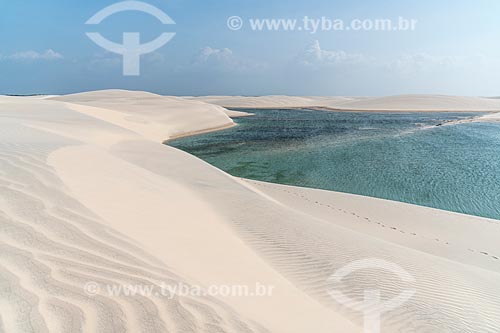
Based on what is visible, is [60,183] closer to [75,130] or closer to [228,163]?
[75,130]

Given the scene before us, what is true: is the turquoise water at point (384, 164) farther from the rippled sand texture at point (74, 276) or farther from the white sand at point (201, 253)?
the rippled sand texture at point (74, 276)

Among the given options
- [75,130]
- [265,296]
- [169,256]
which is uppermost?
[75,130]

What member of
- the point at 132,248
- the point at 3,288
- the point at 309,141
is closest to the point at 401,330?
the point at 132,248

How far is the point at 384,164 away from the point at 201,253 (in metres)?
15.2

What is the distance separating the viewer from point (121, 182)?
277 inches

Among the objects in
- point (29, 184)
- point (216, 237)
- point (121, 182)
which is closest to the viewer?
point (29, 184)

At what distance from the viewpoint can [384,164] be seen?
1783 centimetres

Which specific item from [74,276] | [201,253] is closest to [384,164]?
[201,253]

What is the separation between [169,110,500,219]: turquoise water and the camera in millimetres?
12641

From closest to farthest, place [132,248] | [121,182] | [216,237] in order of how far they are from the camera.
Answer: [132,248] → [216,237] → [121,182]

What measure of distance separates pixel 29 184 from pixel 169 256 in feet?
8.87

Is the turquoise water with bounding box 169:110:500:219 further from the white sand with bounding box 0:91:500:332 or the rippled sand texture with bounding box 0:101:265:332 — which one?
the rippled sand texture with bounding box 0:101:265:332

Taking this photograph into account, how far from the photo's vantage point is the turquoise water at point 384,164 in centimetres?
1264

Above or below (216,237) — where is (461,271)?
below
